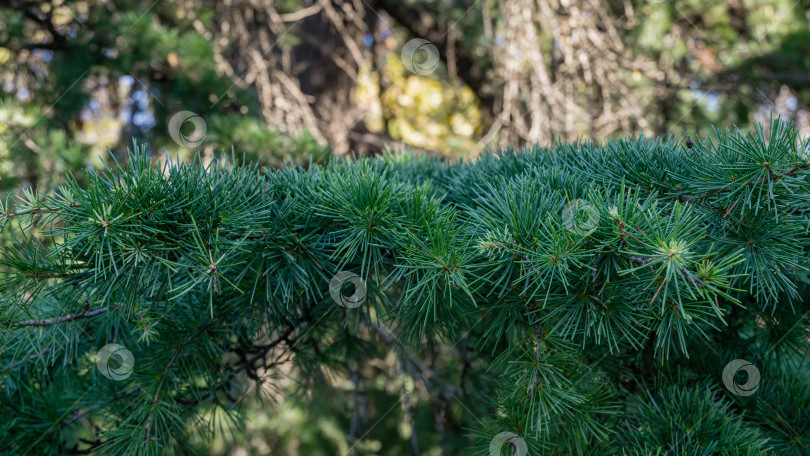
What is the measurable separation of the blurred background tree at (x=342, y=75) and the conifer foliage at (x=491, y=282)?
1.57 feet

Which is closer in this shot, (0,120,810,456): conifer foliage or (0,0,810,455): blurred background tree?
(0,120,810,456): conifer foliage

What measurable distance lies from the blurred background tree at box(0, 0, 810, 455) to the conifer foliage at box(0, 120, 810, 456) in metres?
0.48

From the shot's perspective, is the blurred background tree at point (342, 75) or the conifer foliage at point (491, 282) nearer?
the conifer foliage at point (491, 282)

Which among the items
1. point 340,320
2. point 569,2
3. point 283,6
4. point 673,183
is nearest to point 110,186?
point 340,320

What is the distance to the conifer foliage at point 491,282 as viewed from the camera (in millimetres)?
549

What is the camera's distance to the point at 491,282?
577 mm

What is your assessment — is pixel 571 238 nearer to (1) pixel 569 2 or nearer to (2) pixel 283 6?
(1) pixel 569 2

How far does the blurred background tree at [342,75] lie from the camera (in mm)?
1712

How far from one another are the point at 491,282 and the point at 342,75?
203 centimetres

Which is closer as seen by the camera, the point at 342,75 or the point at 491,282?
the point at 491,282

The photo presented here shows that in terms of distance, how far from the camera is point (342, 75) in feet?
8.01

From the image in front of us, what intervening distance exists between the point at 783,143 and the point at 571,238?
9.5 inches

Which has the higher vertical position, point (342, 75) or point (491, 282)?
point (342, 75)

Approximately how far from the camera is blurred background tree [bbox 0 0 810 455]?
171cm
